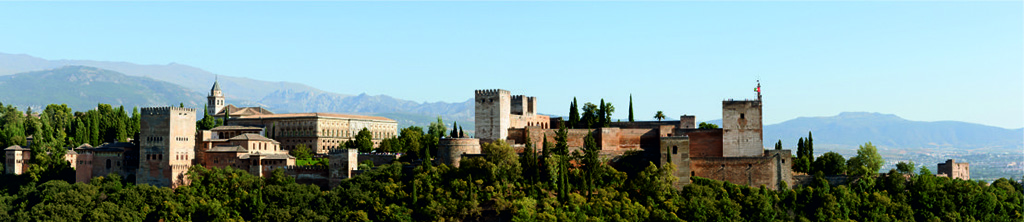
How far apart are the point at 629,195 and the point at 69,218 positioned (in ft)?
120

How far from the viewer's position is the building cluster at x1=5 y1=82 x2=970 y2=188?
2657 inches

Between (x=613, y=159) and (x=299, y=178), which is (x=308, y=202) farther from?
(x=613, y=159)

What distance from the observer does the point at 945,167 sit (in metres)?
78.8

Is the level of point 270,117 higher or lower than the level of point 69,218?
higher

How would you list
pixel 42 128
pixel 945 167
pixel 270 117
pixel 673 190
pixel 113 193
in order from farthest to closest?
pixel 270 117 → pixel 42 128 → pixel 945 167 → pixel 113 193 → pixel 673 190

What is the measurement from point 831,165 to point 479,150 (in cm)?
2429

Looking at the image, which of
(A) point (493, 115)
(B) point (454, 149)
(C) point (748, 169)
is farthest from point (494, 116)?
(C) point (748, 169)

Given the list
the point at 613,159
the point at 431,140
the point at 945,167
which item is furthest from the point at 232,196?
the point at 945,167

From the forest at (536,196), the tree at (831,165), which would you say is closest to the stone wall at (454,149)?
the forest at (536,196)

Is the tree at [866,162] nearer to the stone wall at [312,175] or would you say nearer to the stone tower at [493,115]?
the stone tower at [493,115]

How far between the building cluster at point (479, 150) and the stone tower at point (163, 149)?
0.07m

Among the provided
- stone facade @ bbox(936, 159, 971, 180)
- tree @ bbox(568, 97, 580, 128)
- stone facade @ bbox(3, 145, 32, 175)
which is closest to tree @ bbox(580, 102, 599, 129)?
tree @ bbox(568, 97, 580, 128)

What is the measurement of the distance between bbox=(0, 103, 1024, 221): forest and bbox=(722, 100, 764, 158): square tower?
124 inches

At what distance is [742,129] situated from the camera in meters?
69.5
